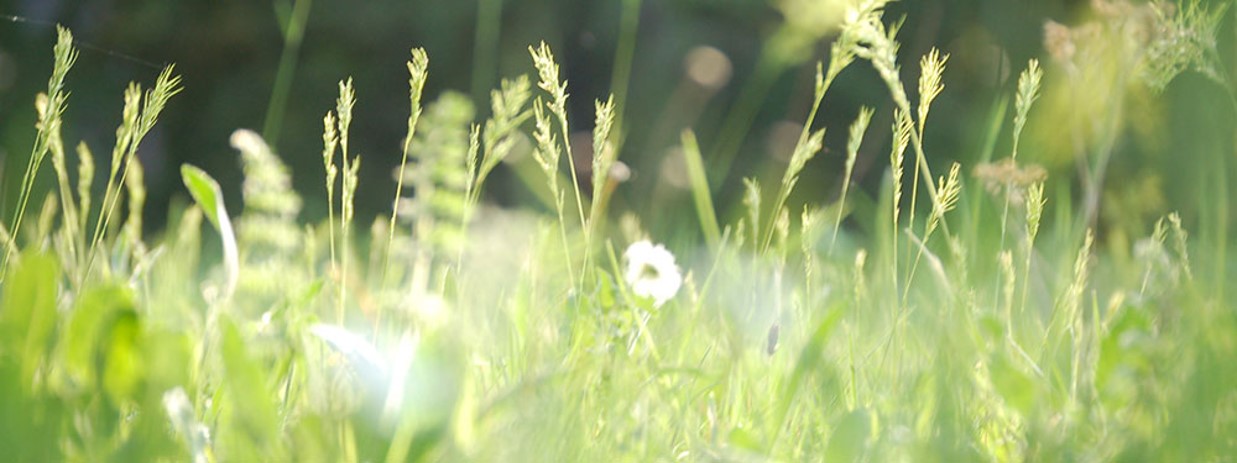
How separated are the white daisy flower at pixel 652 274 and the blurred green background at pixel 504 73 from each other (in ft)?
9.03

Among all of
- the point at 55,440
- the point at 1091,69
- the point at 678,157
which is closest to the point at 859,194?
the point at 678,157

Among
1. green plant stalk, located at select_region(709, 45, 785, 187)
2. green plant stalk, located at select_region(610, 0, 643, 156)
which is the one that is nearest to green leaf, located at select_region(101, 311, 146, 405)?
green plant stalk, located at select_region(610, 0, 643, 156)

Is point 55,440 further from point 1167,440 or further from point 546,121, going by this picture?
point 1167,440

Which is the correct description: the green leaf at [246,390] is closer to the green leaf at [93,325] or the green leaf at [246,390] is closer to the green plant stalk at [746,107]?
the green leaf at [93,325]

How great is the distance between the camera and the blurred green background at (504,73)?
3.98m

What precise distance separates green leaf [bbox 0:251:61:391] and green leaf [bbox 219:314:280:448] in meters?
0.14

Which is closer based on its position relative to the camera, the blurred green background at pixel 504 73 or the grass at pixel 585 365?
the grass at pixel 585 365

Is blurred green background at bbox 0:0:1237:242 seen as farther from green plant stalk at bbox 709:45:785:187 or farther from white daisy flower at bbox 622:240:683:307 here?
white daisy flower at bbox 622:240:683:307

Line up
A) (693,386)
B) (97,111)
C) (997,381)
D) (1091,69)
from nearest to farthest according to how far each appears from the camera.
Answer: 1. (997,381)
2. (693,386)
3. (1091,69)
4. (97,111)

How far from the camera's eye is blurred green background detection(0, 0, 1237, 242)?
3.98 metres

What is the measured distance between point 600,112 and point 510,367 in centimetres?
23

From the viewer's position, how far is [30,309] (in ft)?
2.53

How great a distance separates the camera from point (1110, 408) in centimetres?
94

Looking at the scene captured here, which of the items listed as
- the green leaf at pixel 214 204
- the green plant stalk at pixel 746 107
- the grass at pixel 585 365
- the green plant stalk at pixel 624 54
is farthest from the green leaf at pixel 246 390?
the green plant stalk at pixel 746 107
